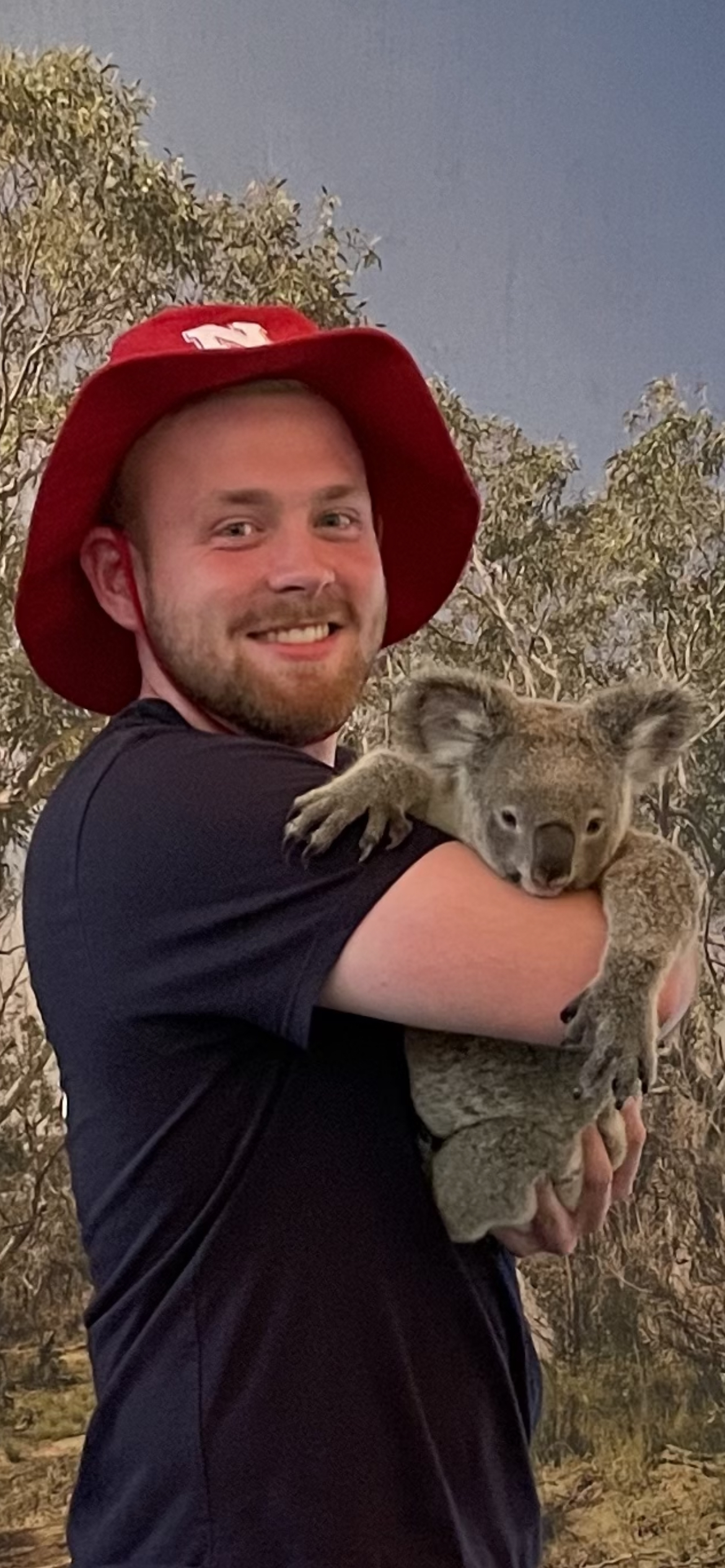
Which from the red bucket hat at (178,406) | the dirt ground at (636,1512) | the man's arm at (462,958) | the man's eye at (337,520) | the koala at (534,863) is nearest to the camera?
the man's arm at (462,958)

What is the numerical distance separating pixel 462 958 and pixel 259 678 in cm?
42

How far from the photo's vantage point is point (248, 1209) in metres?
1.22

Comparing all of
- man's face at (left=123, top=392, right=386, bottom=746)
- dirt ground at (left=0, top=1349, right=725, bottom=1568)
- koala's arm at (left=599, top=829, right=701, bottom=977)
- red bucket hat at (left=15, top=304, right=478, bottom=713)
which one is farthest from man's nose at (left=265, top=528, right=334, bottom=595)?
dirt ground at (left=0, top=1349, right=725, bottom=1568)

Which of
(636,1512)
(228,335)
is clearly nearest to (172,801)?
(228,335)

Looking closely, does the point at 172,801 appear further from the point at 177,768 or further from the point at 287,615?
the point at 287,615

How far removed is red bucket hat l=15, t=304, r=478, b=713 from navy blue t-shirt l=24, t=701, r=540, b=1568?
0.34 meters

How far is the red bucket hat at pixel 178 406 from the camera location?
140 centimetres

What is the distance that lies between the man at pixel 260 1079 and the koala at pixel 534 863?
29mm

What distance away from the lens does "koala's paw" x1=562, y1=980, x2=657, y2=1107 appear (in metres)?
1.21

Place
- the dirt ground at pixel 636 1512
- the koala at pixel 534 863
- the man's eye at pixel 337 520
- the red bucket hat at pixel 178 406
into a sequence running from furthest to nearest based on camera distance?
the dirt ground at pixel 636 1512 < the man's eye at pixel 337 520 < the red bucket hat at pixel 178 406 < the koala at pixel 534 863

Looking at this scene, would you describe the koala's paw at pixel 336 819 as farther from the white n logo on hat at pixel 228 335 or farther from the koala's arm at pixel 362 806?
the white n logo on hat at pixel 228 335

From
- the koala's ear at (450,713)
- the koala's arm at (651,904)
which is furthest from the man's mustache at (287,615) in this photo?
the koala's arm at (651,904)

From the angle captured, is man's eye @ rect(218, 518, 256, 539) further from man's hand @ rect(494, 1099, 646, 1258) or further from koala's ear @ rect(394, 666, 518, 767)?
man's hand @ rect(494, 1099, 646, 1258)

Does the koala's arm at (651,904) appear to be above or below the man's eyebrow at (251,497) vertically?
below
